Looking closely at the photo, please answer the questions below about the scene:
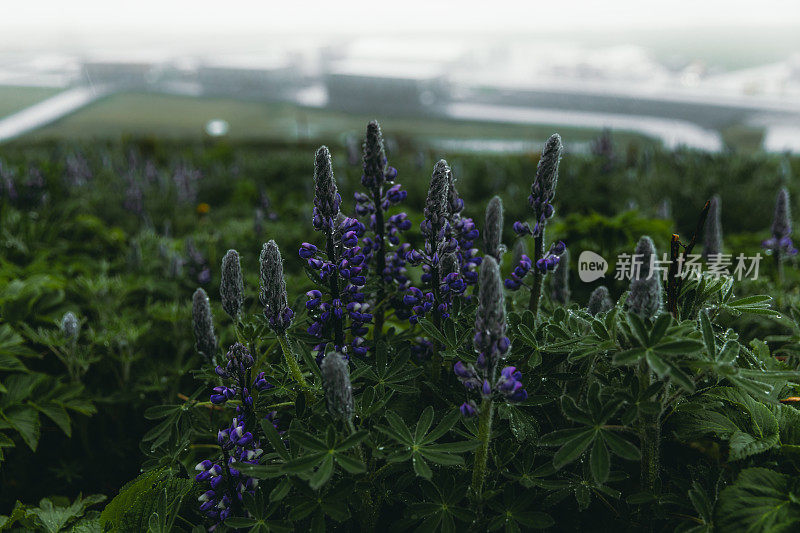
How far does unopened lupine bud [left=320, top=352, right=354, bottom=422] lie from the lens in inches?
63.3

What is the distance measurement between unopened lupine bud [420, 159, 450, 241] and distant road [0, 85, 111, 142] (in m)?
17.1

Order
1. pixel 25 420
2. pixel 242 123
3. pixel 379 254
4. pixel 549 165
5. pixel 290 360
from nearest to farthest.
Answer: pixel 290 360 → pixel 549 165 → pixel 379 254 → pixel 25 420 → pixel 242 123

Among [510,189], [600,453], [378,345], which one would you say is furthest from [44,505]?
[510,189]

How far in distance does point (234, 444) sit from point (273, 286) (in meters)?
0.60

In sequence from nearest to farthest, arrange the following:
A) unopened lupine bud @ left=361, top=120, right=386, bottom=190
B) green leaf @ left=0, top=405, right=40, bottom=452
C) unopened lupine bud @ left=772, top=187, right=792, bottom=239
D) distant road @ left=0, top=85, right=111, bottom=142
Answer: unopened lupine bud @ left=361, top=120, right=386, bottom=190
green leaf @ left=0, top=405, right=40, bottom=452
unopened lupine bud @ left=772, top=187, right=792, bottom=239
distant road @ left=0, top=85, right=111, bottom=142

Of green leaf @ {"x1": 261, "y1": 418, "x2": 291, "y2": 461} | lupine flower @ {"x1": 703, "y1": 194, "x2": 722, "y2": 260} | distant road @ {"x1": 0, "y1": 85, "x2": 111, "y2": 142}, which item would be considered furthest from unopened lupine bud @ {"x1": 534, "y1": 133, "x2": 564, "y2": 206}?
distant road @ {"x1": 0, "y1": 85, "x2": 111, "y2": 142}

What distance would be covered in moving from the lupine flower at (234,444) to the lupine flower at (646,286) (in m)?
1.31

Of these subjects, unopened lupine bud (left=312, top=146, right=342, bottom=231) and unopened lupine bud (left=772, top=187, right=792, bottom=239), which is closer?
unopened lupine bud (left=312, top=146, right=342, bottom=231)

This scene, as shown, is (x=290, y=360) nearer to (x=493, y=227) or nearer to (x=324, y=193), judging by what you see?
(x=324, y=193)

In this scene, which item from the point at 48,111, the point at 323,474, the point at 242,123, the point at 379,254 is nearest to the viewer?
the point at 323,474

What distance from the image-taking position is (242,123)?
802 inches

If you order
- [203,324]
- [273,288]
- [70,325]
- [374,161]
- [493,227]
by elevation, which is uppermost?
[374,161]

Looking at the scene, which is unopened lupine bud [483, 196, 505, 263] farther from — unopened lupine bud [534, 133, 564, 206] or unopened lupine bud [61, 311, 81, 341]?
unopened lupine bud [61, 311, 81, 341]

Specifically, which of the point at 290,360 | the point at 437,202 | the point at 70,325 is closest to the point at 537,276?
the point at 437,202
